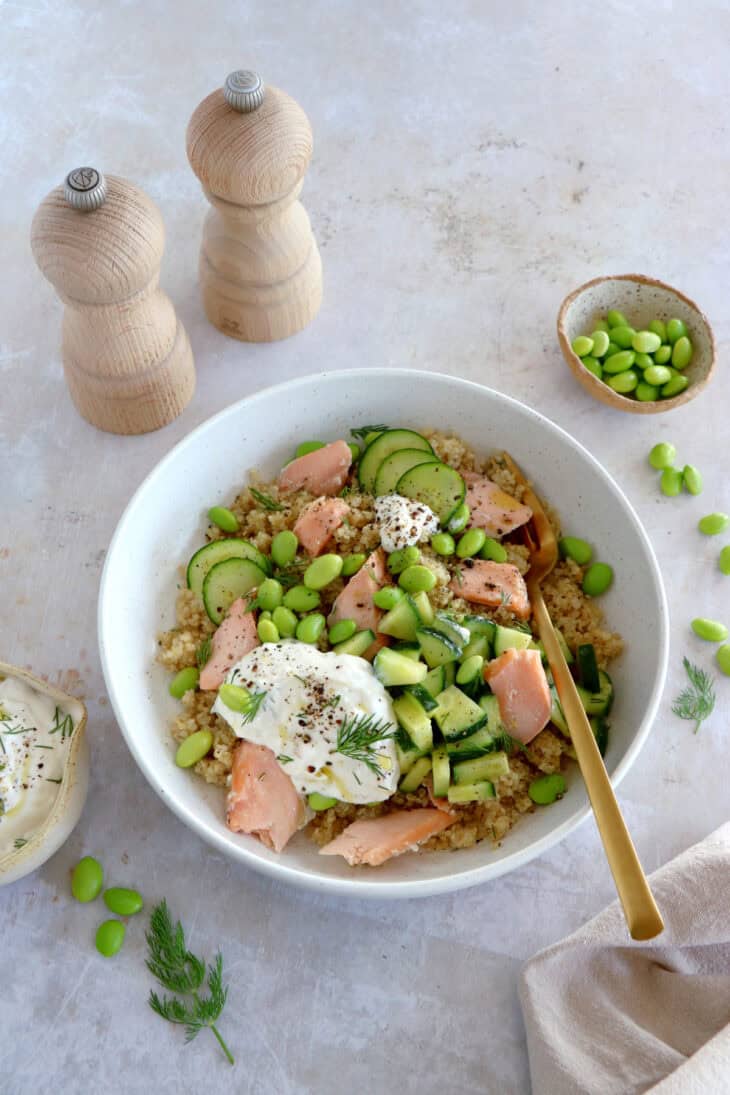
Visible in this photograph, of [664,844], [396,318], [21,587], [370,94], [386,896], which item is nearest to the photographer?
[386,896]

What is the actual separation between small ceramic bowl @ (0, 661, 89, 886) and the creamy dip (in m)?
0.03

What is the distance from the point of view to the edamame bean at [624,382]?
3.09 metres

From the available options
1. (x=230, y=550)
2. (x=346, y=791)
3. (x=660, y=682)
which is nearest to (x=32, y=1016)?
(x=346, y=791)

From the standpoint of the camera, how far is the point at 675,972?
97.0 inches

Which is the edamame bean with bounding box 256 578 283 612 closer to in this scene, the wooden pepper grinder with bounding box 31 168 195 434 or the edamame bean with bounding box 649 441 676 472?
the wooden pepper grinder with bounding box 31 168 195 434

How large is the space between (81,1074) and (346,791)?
0.92m

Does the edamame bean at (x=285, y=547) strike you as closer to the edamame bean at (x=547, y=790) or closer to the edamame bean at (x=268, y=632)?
the edamame bean at (x=268, y=632)

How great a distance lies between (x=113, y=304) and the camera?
2.64 metres

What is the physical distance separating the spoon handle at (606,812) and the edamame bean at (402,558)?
0.36 meters

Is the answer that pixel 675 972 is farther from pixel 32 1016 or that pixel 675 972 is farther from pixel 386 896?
pixel 32 1016

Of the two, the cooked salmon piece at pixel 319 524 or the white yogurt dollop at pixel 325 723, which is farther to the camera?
the cooked salmon piece at pixel 319 524

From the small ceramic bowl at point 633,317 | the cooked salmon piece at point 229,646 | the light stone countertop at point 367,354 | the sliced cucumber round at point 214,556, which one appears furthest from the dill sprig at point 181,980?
the small ceramic bowl at point 633,317

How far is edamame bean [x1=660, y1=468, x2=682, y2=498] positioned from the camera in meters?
3.06

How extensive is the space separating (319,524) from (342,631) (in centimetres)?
33
